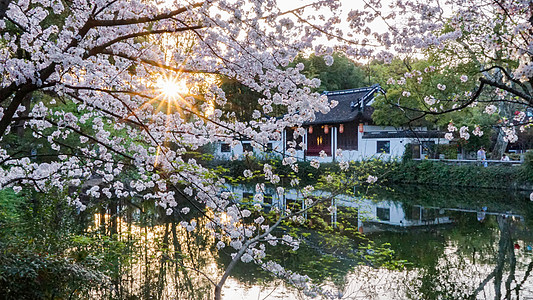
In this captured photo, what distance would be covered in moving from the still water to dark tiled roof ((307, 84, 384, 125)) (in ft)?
45.2

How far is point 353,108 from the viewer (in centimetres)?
2703

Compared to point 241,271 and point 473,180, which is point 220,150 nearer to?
point 473,180

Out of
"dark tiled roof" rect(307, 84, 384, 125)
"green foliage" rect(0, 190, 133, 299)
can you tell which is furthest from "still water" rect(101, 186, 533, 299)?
"dark tiled roof" rect(307, 84, 384, 125)

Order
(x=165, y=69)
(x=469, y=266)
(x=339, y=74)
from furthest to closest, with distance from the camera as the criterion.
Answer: (x=339, y=74)
(x=469, y=266)
(x=165, y=69)

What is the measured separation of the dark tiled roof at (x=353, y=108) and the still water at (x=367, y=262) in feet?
45.2

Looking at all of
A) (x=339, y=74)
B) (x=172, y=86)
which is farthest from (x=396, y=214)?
(x=339, y=74)

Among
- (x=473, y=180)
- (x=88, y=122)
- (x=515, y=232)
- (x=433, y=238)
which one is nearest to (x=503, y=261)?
(x=433, y=238)

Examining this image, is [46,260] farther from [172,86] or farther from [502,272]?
[502,272]

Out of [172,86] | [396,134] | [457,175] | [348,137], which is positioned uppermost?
[172,86]

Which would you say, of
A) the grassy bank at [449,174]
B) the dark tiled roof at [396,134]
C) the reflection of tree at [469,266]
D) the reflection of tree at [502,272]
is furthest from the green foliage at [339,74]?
the reflection of tree at [502,272]

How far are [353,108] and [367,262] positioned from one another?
19605 millimetres

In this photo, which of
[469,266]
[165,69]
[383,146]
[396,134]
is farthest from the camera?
[383,146]

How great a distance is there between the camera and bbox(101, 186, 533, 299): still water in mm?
6820

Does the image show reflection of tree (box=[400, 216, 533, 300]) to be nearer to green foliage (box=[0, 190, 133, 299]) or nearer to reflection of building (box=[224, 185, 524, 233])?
reflection of building (box=[224, 185, 524, 233])
